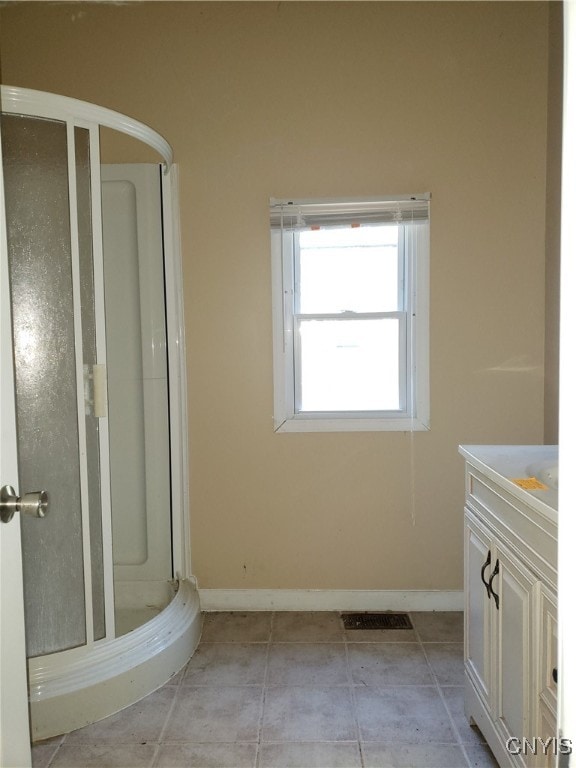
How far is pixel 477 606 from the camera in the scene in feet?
5.21

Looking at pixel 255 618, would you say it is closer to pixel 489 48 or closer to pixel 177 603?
pixel 177 603

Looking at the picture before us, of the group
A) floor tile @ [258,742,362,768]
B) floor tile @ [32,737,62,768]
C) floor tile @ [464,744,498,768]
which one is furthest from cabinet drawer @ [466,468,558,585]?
floor tile @ [32,737,62,768]

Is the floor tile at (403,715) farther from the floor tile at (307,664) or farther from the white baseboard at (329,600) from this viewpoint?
the white baseboard at (329,600)

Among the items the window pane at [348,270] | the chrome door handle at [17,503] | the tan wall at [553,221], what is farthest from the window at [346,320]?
the chrome door handle at [17,503]

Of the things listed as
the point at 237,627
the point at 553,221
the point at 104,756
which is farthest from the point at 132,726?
the point at 553,221

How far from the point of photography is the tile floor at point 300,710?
1619 mm

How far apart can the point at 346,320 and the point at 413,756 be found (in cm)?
173

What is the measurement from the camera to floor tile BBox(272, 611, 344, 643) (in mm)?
2273

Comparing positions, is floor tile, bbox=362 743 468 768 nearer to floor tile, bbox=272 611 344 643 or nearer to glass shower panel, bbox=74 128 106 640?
floor tile, bbox=272 611 344 643

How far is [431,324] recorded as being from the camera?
2.43 metres

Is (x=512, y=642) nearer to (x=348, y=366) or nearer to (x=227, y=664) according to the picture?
(x=227, y=664)

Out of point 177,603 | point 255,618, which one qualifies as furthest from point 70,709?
point 255,618

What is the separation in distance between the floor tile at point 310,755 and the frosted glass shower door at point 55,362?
2.37 feet

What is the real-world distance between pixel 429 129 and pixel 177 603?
7.93 ft
